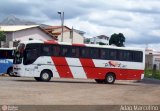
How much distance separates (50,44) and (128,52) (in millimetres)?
6576

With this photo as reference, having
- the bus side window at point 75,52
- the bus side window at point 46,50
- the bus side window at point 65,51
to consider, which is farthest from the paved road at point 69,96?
the bus side window at point 75,52

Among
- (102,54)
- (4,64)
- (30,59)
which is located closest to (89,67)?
(102,54)

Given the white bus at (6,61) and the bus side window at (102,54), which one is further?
the white bus at (6,61)

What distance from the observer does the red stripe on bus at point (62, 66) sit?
3431 centimetres

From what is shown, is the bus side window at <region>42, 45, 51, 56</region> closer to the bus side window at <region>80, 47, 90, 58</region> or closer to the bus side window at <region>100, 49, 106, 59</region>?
the bus side window at <region>80, 47, 90, 58</region>

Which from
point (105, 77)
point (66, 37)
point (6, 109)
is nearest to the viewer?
point (6, 109)

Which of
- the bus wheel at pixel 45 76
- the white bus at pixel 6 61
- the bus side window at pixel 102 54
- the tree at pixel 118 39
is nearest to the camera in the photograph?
the bus wheel at pixel 45 76

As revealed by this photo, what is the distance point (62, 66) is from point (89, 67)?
2215 mm

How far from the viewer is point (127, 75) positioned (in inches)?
1475

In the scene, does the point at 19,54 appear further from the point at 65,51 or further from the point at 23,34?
the point at 23,34

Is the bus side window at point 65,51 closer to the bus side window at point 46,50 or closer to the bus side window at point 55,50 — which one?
the bus side window at point 55,50

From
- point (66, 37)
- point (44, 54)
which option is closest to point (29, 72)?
point (44, 54)

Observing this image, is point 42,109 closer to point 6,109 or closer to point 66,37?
point 6,109

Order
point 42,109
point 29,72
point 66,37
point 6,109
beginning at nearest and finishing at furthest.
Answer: point 6,109, point 42,109, point 29,72, point 66,37
